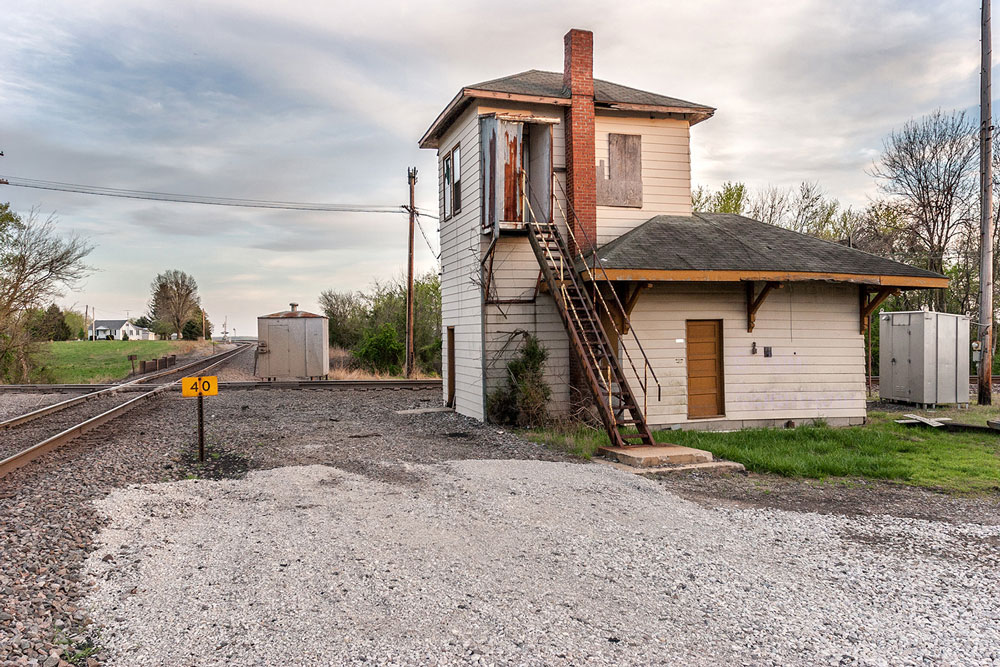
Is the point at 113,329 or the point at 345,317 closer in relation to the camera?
the point at 345,317

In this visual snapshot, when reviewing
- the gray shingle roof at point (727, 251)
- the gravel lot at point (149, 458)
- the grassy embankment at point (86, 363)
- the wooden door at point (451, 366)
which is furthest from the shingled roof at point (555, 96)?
the grassy embankment at point (86, 363)

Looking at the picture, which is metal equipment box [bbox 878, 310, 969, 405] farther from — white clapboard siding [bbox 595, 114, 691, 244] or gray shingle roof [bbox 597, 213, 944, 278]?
white clapboard siding [bbox 595, 114, 691, 244]

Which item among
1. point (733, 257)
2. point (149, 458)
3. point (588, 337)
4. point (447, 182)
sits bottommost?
Result: point (149, 458)

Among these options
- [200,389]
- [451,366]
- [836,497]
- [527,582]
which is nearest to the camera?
[527,582]

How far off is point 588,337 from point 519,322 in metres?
2.13

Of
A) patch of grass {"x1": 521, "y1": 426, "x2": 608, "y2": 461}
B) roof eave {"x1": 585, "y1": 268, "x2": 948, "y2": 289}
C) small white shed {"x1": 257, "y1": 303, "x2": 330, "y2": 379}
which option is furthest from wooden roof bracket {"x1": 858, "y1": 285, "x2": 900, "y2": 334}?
small white shed {"x1": 257, "y1": 303, "x2": 330, "y2": 379}

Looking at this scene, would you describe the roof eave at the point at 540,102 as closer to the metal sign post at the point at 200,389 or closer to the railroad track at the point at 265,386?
the metal sign post at the point at 200,389

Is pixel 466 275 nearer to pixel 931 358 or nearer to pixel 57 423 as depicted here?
pixel 57 423

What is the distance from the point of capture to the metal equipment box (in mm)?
18203

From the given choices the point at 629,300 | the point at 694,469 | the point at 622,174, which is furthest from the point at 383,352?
the point at 694,469

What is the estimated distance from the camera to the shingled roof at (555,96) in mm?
14875

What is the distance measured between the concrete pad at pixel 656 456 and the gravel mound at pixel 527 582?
71.6 inches

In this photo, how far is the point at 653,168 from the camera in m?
16.0

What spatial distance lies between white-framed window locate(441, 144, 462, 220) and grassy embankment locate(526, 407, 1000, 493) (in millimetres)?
6467
